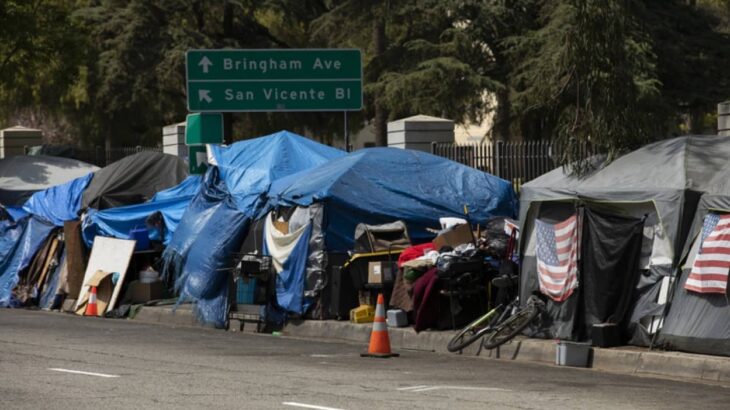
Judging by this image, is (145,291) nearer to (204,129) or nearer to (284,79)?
(204,129)

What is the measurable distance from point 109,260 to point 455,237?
26.2 ft

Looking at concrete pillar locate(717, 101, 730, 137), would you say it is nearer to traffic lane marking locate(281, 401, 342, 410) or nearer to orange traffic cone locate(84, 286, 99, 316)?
traffic lane marking locate(281, 401, 342, 410)

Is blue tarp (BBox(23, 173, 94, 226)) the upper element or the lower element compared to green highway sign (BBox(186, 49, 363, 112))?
→ lower

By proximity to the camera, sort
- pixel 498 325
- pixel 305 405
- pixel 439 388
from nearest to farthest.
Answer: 1. pixel 305 405
2. pixel 439 388
3. pixel 498 325

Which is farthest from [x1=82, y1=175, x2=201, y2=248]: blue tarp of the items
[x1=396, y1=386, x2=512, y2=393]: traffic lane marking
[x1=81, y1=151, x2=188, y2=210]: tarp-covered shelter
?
[x1=396, y1=386, x2=512, y2=393]: traffic lane marking

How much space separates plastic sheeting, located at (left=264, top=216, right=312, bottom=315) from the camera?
68.9ft

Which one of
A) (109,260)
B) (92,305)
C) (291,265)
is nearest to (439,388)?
(291,265)

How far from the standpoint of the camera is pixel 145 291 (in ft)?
81.0

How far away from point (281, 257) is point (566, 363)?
6.72 metres

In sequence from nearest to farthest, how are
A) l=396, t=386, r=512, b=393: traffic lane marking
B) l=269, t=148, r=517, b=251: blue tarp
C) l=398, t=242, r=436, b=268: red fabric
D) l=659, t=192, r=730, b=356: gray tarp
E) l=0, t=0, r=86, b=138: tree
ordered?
l=396, t=386, r=512, b=393: traffic lane marking, l=659, t=192, r=730, b=356: gray tarp, l=398, t=242, r=436, b=268: red fabric, l=269, t=148, r=517, b=251: blue tarp, l=0, t=0, r=86, b=138: tree

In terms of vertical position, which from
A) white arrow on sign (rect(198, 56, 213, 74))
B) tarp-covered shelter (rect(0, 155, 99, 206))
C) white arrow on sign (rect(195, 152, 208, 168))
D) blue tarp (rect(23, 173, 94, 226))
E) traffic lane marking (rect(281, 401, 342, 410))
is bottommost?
traffic lane marking (rect(281, 401, 342, 410))

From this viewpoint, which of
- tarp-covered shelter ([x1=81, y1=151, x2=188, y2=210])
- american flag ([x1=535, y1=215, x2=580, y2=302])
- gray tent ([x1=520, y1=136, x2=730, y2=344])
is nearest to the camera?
gray tent ([x1=520, y1=136, x2=730, y2=344])

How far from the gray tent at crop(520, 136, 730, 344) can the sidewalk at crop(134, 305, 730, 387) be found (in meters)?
0.51

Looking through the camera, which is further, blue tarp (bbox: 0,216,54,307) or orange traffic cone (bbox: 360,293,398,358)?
blue tarp (bbox: 0,216,54,307)
